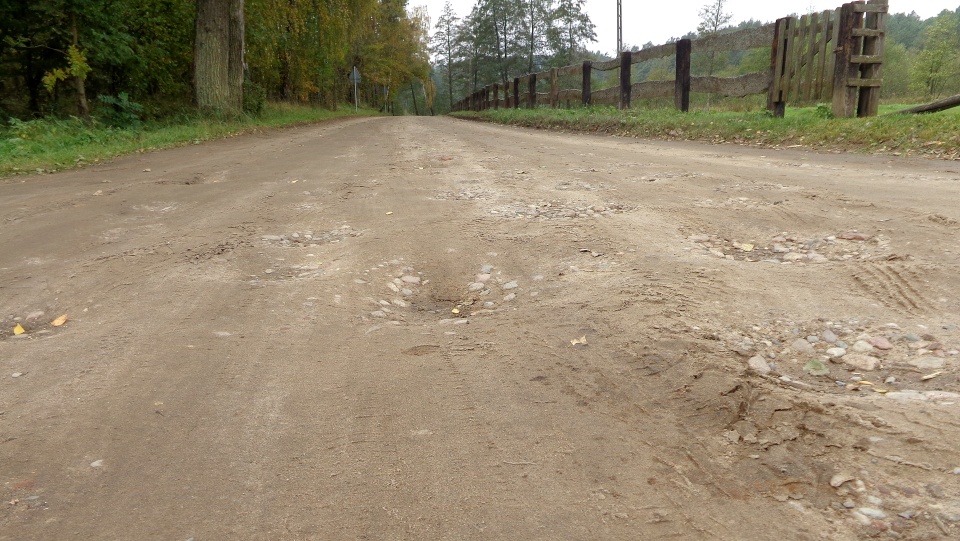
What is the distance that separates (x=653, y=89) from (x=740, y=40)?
2415 millimetres

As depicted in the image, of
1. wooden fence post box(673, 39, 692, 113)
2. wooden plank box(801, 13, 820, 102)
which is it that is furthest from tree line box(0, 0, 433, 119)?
wooden plank box(801, 13, 820, 102)

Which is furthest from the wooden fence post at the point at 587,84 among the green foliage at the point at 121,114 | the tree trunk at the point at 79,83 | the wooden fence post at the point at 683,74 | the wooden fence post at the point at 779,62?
the tree trunk at the point at 79,83

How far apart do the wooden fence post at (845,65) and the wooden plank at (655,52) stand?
13.4 ft

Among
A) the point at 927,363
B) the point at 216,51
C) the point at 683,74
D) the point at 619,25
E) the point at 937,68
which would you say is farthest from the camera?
the point at 937,68

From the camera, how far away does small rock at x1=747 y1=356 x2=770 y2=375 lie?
7.63 ft

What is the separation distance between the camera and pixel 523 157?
7.94m

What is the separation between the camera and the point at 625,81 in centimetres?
1438

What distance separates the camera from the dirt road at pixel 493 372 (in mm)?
1714

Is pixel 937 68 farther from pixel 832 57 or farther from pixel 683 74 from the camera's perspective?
pixel 832 57

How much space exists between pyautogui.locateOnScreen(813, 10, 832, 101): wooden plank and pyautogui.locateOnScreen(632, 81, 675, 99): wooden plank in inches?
143

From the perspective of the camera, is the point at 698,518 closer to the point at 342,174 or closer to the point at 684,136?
the point at 342,174

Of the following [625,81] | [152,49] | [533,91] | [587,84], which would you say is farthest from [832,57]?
[152,49]

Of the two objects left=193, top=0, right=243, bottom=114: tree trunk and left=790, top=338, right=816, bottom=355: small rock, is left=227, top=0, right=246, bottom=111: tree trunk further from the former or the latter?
left=790, top=338, right=816, bottom=355: small rock

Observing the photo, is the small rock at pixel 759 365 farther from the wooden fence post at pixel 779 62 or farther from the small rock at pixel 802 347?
the wooden fence post at pixel 779 62
